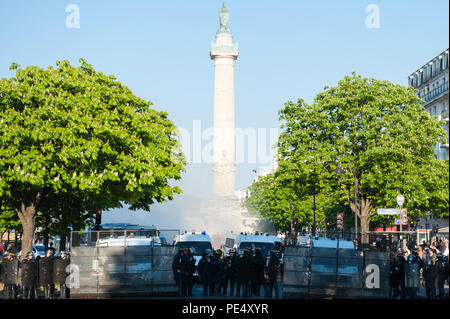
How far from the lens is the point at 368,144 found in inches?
1902

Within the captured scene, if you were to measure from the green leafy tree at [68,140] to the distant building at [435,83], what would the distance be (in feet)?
157

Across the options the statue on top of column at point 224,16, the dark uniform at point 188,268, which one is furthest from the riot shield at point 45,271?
the statue on top of column at point 224,16

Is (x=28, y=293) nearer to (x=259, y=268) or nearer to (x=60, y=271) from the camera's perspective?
(x=60, y=271)

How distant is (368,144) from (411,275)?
24407 millimetres

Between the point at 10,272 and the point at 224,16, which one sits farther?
the point at 224,16

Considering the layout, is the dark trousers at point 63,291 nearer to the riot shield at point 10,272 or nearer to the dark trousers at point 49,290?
the dark trousers at point 49,290

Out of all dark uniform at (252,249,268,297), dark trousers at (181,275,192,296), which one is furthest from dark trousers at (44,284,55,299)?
dark uniform at (252,249,268,297)

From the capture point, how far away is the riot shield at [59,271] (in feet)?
79.1

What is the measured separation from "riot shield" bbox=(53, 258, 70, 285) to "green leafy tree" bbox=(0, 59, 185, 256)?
7020 millimetres

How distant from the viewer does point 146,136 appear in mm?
35719

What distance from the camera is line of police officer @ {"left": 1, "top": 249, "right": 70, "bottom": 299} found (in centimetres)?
2352

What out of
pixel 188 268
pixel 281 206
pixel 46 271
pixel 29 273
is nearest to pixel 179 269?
pixel 188 268
